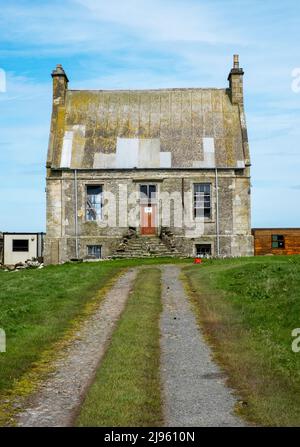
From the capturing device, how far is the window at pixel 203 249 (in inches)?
1470

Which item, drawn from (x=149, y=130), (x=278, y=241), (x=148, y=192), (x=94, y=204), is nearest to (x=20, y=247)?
(x=94, y=204)

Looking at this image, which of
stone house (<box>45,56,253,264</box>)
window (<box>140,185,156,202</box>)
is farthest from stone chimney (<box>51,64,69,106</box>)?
window (<box>140,185,156,202</box>)

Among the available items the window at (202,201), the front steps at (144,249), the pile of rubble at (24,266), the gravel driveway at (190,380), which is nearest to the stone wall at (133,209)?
the window at (202,201)

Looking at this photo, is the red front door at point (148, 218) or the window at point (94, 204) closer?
the red front door at point (148, 218)

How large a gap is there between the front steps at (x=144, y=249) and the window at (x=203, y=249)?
2331mm

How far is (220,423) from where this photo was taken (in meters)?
7.46

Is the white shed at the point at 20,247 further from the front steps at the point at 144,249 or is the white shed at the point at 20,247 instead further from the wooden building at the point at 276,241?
the wooden building at the point at 276,241

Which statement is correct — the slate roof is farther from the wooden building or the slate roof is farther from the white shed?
the white shed

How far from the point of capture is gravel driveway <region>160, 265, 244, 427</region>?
25.3ft

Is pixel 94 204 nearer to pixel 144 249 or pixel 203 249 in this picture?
pixel 144 249

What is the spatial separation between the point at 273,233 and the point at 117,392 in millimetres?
33004

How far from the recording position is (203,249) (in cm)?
3744

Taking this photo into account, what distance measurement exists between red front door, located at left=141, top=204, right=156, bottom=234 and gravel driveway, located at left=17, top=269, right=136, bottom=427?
21195mm

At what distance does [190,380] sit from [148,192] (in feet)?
91.9
